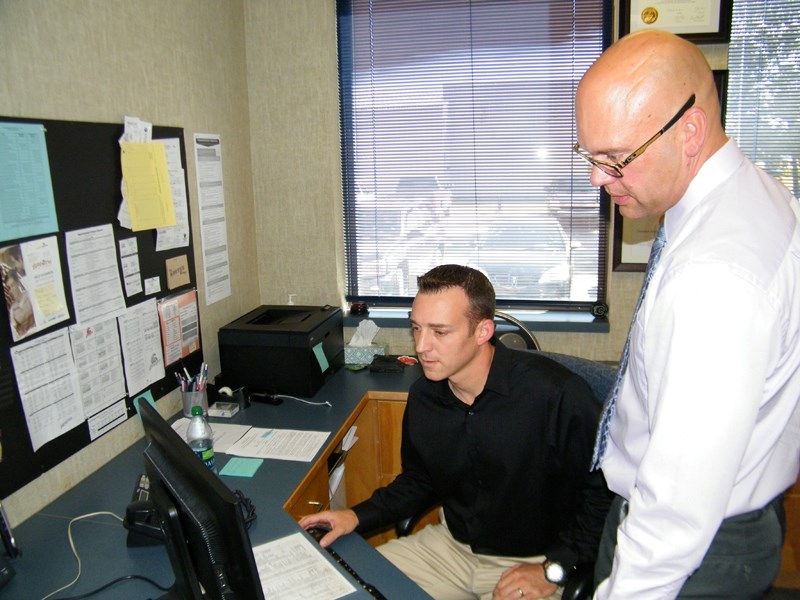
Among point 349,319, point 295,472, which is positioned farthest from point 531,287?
point 295,472

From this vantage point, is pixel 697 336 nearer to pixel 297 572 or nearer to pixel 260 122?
pixel 297 572

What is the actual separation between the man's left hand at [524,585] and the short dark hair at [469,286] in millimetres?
662

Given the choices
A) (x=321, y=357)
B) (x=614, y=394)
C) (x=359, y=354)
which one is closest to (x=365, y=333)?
(x=359, y=354)

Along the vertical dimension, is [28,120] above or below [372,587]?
above

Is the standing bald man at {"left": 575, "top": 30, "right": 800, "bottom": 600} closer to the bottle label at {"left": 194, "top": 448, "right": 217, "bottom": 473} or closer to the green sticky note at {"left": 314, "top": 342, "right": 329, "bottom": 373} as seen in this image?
the bottle label at {"left": 194, "top": 448, "right": 217, "bottom": 473}

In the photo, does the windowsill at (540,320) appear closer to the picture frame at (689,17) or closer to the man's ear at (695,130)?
the picture frame at (689,17)

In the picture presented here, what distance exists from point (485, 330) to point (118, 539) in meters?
1.08

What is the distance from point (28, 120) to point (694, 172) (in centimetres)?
151

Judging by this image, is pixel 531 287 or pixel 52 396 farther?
pixel 531 287

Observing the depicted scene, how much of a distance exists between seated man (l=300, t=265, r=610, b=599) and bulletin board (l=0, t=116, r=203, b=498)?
2.64ft

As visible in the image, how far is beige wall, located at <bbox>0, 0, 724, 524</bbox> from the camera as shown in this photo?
81.0 inches

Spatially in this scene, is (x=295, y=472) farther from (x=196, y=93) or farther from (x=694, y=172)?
(x=196, y=93)

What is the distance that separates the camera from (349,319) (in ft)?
9.61

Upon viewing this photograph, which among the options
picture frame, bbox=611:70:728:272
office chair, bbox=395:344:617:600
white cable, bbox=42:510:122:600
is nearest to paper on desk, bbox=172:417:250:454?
white cable, bbox=42:510:122:600
